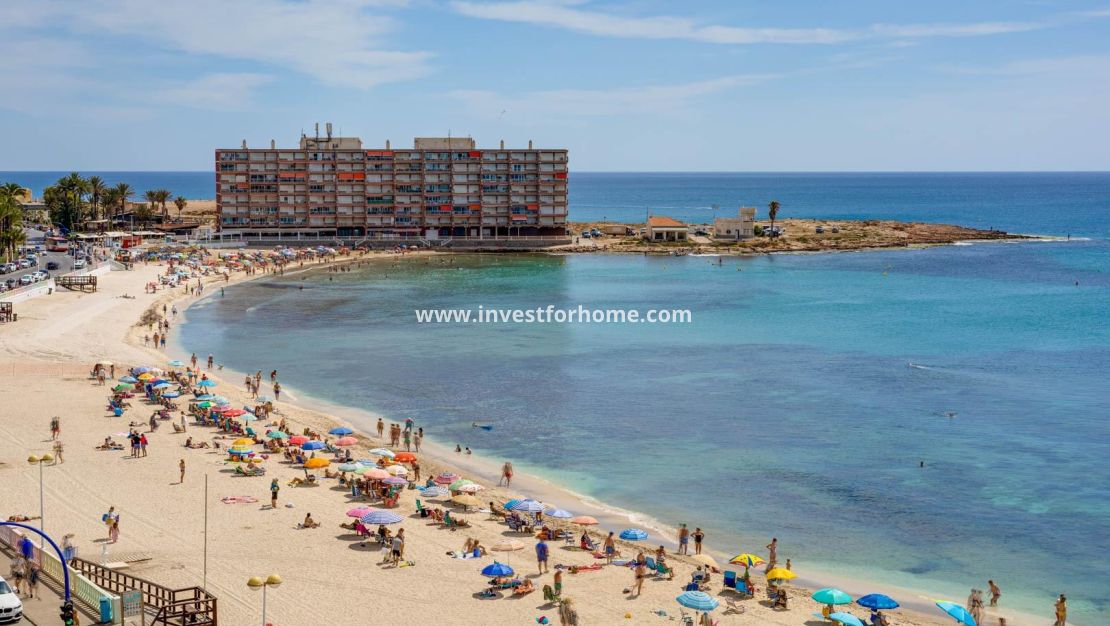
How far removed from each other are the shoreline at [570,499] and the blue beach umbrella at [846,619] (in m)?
2.75

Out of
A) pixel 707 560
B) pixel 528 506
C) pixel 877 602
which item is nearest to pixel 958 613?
pixel 877 602

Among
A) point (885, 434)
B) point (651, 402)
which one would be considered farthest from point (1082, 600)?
point (651, 402)

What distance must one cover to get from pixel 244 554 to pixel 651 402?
1090 inches

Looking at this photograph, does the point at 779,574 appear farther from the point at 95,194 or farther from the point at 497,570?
the point at 95,194

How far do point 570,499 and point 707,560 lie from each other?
762cm

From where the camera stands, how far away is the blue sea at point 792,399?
3362 cm

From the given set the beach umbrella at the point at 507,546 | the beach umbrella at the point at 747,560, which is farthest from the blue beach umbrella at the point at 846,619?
the beach umbrella at the point at 507,546

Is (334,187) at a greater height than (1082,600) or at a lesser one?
greater

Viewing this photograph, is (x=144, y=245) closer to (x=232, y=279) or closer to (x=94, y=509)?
(x=232, y=279)

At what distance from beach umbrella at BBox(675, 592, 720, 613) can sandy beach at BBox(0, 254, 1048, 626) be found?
49 cm

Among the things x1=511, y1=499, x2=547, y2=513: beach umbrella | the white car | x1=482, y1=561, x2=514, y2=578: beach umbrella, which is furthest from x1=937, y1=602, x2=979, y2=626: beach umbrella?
the white car

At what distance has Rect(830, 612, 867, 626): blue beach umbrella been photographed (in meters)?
25.2

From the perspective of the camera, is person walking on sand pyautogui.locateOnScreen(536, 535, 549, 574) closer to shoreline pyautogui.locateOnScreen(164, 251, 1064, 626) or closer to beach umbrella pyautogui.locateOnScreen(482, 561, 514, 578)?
beach umbrella pyautogui.locateOnScreen(482, 561, 514, 578)

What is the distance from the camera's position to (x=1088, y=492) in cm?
3769
